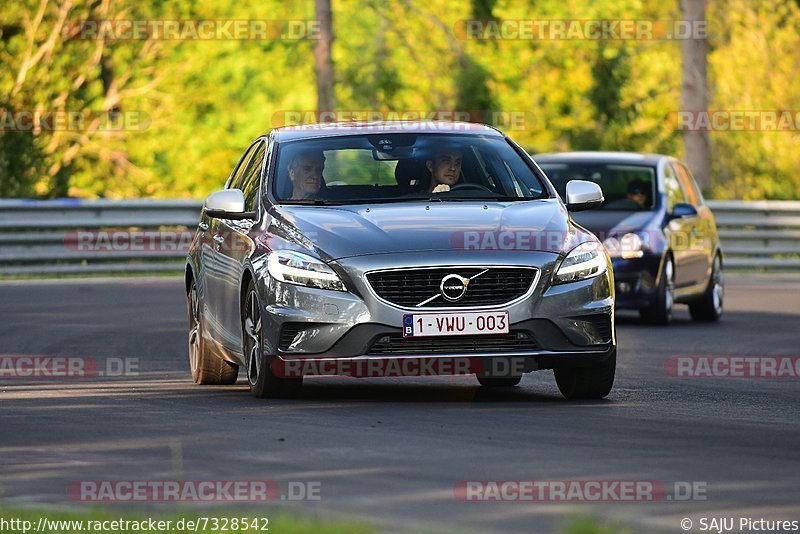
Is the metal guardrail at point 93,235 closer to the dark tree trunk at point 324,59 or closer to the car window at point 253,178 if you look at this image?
the car window at point 253,178

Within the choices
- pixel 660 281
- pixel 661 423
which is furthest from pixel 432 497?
pixel 660 281

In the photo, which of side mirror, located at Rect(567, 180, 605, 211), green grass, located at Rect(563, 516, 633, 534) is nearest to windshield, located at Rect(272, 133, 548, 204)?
side mirror, located at Rect(567, 180, 605, 211)

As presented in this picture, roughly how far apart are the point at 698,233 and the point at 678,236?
0.80 meters

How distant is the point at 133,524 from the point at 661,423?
4.16 metres

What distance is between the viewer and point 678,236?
2053 centimetres

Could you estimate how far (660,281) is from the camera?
2003 cm

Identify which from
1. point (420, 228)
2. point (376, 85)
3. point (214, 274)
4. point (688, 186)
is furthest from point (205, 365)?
point (376, 85)

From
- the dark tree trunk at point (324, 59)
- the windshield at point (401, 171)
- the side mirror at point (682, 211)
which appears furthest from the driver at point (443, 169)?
the dark tree trunk at point (324, 59)

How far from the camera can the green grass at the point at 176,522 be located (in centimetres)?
657

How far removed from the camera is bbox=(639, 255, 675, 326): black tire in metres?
20.0

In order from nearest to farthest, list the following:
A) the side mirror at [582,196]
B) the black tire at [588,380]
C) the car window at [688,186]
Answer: the black tire at [588,380] < the side mirror at [582,196] < the car window at [688,186]

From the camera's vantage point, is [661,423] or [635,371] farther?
[635,371]

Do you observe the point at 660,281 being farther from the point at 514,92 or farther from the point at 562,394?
the point at 514,92

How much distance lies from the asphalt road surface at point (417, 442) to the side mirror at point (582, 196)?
46.2 inches
